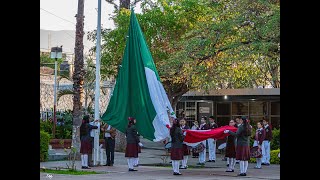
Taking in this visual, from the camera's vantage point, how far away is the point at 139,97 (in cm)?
1833

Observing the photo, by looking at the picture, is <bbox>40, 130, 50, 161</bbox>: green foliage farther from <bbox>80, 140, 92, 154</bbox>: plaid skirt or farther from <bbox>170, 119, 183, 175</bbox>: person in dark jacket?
<bbox>170, 119, 183, 175</bbox>: person in dark jacket

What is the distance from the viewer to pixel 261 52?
1883 centimetres

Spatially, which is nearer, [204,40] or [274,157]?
Answer: [204,40]

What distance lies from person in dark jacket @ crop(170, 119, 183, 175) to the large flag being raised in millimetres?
210

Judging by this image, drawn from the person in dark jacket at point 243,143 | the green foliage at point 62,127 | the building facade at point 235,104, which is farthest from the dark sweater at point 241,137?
the green foliage at point 62,127

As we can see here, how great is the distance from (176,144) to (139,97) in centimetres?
182

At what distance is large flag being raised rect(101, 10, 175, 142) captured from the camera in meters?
17.8

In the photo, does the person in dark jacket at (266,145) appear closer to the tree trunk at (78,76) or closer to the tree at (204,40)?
the tree at (204,40)

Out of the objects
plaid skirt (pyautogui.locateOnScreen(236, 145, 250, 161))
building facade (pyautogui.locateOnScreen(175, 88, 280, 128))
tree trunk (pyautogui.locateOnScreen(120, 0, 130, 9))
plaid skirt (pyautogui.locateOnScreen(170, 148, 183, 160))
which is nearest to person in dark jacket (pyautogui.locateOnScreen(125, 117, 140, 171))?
plaid skirt (pyautogui.locateOnScreen(170, 148, 183, 160))

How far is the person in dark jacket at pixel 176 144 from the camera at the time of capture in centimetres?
1781

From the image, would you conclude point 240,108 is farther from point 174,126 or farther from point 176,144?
point 174,126

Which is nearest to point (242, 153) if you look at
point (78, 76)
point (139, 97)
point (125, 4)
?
point (139, 97)
